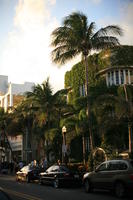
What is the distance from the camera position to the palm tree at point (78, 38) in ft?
78.4

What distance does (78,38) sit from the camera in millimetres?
23844

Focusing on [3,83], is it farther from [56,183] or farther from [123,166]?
[123,166]

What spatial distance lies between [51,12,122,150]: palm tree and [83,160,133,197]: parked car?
10.2 m

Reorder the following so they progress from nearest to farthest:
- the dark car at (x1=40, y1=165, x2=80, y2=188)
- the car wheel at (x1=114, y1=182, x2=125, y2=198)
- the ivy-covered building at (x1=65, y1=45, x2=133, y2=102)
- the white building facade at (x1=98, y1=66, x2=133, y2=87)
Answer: the car wheel at (x1=114, y1=182, x2=125, y2=198), the dark car at (x1=40, y1=165, x2=80, y2=188), the ivy-covered building at (x1=65, y1=45, x2=133, y2=102), the white building facade at (x1=98, y1=66, x2=133, y2=87)

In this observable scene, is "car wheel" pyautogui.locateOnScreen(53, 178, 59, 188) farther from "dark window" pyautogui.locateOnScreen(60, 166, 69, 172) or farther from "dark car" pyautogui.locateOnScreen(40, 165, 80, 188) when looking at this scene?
"dark window" pyautogui.locateOnScreen(60, 166, 69, 172)

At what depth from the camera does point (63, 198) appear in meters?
13.1

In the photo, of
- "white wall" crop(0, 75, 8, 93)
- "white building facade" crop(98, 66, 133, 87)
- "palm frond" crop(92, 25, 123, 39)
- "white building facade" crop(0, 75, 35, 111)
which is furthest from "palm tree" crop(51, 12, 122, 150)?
"white wall" crop(0, 75, 8, 93)

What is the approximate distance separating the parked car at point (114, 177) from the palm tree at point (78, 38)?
10.2 meters

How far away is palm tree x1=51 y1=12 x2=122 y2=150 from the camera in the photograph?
2390 cm

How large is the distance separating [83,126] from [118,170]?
537 inches

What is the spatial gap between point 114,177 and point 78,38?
13.0 meters

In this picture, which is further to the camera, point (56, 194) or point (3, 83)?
point (3, 83)

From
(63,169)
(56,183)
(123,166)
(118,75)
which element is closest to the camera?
(123,166)

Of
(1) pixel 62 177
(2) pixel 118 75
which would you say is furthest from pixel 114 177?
(2) pixel 118 75
